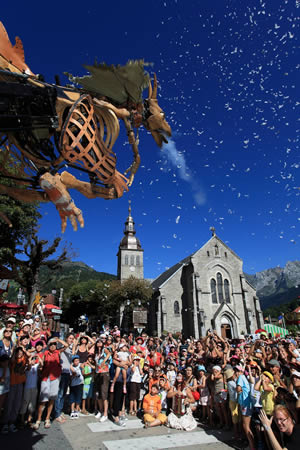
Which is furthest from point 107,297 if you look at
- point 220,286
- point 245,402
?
point 245,402

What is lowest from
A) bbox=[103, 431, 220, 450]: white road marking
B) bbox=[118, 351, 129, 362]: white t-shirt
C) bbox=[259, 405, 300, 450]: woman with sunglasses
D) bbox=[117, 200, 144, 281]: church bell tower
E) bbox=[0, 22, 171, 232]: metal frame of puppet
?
bbox=[103, 431, 220, 450]: white road marking

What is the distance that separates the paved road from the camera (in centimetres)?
450

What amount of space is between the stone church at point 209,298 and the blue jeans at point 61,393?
25036mm

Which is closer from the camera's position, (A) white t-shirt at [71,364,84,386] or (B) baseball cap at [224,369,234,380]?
(B) baseball cap at [224,369,234,380]

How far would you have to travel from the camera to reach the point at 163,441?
16.1ft

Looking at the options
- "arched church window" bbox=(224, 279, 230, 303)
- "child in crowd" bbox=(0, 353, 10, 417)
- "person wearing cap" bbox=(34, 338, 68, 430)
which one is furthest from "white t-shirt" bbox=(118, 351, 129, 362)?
"arched church window" bbox=(224, 279, 230, 303)

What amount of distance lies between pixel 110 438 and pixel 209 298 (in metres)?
28.1

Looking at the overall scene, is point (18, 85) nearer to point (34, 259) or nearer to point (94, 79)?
point (94, 79)

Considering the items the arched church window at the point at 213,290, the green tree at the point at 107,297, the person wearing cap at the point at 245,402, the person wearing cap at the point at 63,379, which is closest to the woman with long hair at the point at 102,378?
the person wearing cap at the point at 63,379

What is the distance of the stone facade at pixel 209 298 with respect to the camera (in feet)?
99.8

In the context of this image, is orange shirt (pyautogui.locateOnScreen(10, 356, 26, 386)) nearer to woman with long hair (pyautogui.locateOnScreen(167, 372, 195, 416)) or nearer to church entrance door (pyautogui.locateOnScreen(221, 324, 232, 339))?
woman with long hair (pyautogui.locateOnScreen(167, 372, 195, 416))

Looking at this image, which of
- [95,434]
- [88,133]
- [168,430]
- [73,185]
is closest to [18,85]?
[88,133]

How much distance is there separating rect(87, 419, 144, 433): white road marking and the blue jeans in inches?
30.8

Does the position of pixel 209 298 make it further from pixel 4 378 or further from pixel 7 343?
pixel 4 378
